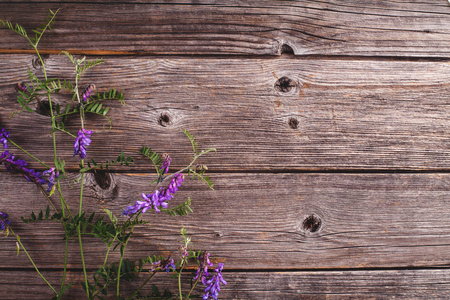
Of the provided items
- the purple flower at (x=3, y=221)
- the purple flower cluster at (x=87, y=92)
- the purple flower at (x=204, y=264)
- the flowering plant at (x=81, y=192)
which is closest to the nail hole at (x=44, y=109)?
the flowering plant at (x=81, y=192)

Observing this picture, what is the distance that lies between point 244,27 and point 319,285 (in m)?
0.80

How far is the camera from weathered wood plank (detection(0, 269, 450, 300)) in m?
0.93

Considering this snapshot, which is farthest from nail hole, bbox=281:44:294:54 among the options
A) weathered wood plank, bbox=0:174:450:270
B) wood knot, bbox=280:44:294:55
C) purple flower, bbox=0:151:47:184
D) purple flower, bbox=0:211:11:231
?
purple flower, bbox=0:211:11:231

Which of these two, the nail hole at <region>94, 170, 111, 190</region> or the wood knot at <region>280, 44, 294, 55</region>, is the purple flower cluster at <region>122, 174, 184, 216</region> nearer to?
the nail hole at <region>94, 170, 111, 190</region>

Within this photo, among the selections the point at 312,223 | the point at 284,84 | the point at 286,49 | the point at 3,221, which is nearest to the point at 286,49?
the point at 286,49

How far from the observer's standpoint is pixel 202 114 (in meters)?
0.95

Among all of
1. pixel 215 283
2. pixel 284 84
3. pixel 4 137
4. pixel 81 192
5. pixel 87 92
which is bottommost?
pixel 215 283

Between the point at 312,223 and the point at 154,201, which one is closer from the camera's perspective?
the point at 154,201

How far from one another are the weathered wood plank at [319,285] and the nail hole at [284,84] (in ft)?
1.79

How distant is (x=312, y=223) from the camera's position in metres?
0.96

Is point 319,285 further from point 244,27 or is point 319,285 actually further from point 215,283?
point 244,27

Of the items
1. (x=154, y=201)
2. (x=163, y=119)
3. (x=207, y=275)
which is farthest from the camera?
(x=163, y=119)

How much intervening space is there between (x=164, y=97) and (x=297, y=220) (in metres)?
0.53

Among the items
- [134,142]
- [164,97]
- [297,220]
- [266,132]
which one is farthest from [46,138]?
[297,220]
